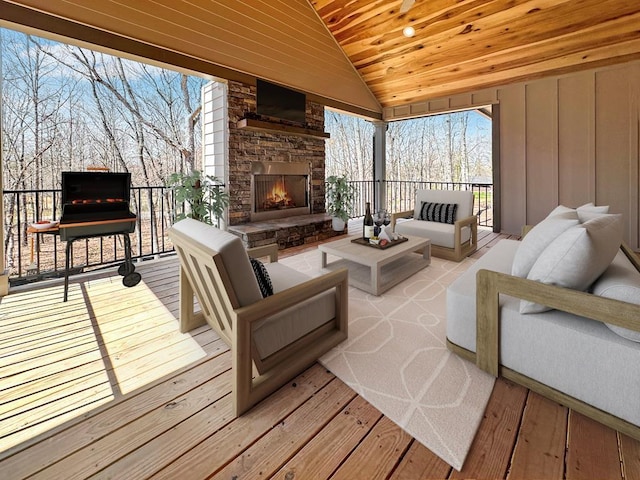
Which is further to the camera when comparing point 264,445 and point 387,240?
point 387,240

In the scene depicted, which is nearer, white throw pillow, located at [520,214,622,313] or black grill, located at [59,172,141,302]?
white throw pillow, located at [520,214,622,313]

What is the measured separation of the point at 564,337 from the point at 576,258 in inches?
14.7

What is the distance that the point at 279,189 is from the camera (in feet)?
17.6

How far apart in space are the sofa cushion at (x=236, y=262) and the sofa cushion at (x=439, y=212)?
365 cm

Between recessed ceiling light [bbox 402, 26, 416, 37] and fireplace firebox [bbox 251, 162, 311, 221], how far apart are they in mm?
2652

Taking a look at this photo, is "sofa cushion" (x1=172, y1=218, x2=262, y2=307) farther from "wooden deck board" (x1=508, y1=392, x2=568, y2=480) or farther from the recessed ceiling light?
the recessed ceiling light

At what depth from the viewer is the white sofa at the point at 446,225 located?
13.0 ft

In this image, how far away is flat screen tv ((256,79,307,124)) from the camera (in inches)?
188

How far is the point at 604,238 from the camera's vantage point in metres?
1.48

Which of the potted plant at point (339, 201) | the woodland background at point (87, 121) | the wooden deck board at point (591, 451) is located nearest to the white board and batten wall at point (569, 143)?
the potted plant at point (339, 201)

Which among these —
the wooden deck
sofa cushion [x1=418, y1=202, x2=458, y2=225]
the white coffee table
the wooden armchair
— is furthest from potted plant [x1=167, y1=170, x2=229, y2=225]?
sofa cushion [x1=418, y1=202, x2=458, y2=225]

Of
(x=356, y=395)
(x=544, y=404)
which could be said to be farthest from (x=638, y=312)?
(x=356, y=395)

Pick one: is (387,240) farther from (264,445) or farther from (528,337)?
(264,445)

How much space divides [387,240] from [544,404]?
2.03 meters
